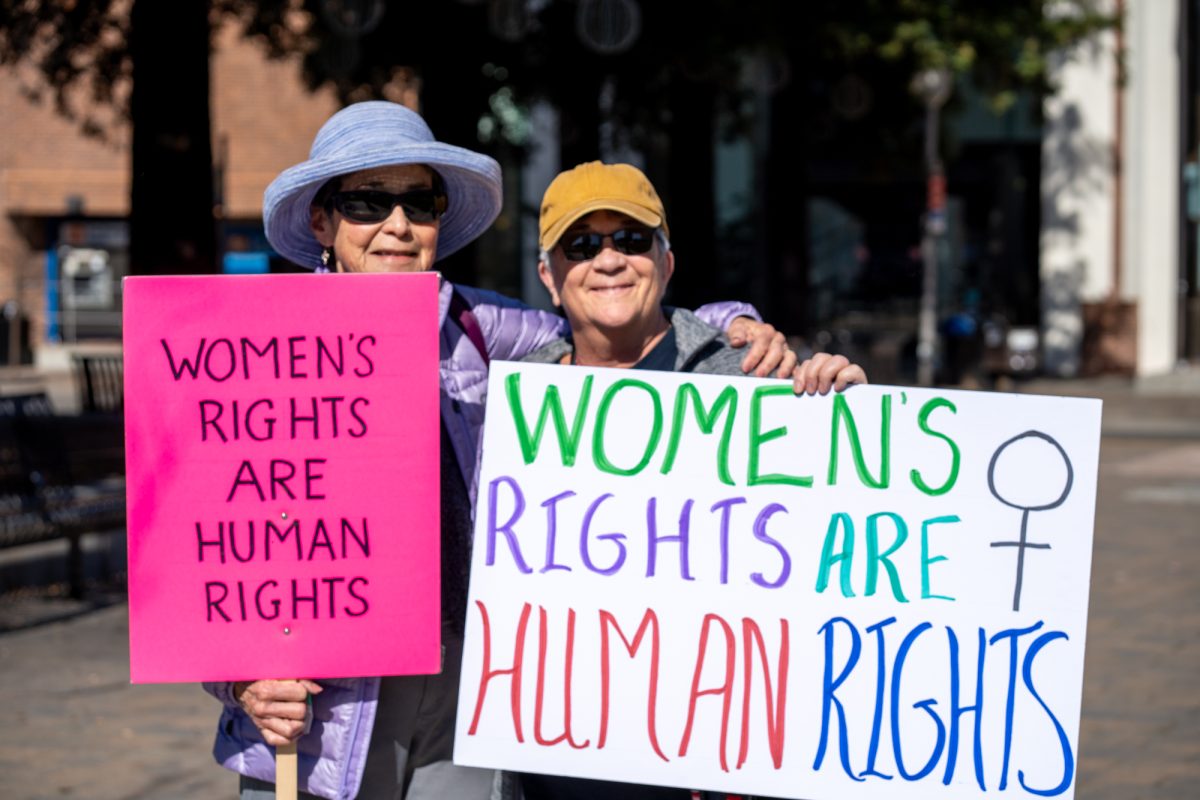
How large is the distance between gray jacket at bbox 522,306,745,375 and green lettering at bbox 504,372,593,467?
0.72ft

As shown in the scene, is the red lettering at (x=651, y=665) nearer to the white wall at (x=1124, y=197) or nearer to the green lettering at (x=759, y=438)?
the green lettering at (x=759, y=438)

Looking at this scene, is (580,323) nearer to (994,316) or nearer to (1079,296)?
(994,316)

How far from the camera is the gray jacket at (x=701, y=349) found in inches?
127

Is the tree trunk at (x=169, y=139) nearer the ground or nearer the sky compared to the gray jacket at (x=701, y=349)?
nearer the sky

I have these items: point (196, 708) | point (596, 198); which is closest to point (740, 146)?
point (196, 708)

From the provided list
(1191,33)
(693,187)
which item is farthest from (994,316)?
(693,187)

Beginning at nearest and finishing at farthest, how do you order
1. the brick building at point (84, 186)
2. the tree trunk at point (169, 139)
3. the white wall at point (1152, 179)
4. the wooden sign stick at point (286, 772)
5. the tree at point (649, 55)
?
the wooden sign stick at point (286, 772) < the tree trunk at point (169, 139) < the tree at point (649, 55) < the white wall at point (1152, 179) < the brick building at point (84, 186)

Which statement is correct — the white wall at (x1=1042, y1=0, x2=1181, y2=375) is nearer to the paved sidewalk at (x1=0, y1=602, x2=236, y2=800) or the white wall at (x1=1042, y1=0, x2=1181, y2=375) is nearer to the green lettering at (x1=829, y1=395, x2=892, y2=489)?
the paved sidewalk at (x1=0, y1=602, x2=236, y2=800)

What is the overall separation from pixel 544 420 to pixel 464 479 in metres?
0.20

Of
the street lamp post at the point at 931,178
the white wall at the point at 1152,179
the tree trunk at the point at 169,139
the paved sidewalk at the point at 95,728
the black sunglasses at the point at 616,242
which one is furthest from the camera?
the white wall at the point at 1152,179

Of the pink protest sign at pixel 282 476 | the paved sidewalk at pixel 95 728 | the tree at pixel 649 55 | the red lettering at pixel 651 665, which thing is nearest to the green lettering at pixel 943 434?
the red lettering at pixel 651 665

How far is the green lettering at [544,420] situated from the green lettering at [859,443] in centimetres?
43

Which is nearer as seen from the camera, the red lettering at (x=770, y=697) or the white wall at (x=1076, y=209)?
the red lettering at (x=770, y=697)

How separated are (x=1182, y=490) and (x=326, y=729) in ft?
40.2
